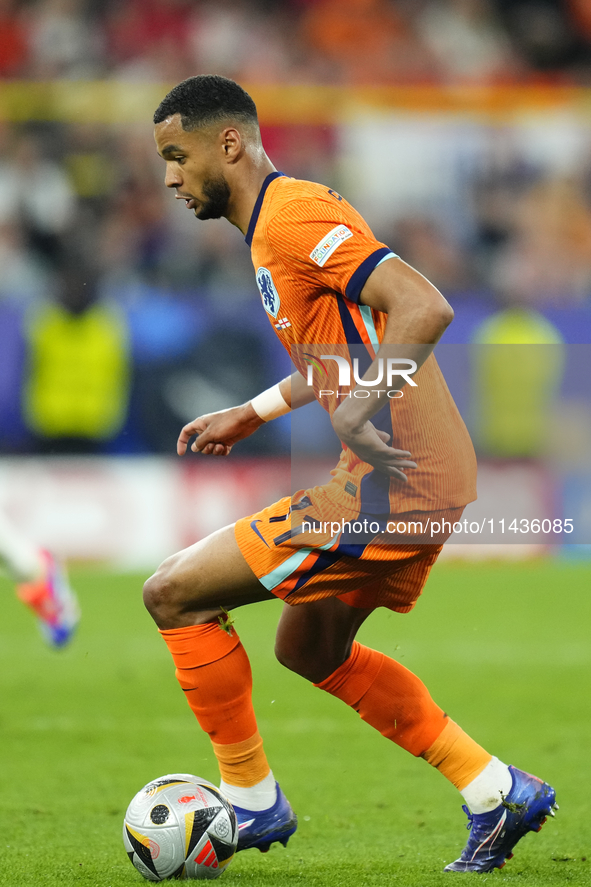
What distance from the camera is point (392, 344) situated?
303 centimetres

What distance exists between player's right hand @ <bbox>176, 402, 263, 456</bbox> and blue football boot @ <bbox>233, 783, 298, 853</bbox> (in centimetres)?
103

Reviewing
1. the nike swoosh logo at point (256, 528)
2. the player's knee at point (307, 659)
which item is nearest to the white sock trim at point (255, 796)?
the player's knee at point (307, 659)

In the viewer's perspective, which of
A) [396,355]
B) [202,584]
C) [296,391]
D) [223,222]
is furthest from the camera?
[223,222]

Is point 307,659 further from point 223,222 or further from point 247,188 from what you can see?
point 223,222

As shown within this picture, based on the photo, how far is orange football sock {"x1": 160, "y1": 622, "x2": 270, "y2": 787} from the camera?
3.44 m

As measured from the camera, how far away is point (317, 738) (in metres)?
5.43

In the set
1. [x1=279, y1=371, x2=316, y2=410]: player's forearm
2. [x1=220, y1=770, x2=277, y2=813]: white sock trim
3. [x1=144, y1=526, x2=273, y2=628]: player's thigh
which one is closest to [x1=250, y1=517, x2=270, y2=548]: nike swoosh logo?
[x1=144, y1=526, x2=273, y2=628]: player's thigh

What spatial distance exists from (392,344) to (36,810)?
2.15m

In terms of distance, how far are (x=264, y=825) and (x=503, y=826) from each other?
26.3 inches

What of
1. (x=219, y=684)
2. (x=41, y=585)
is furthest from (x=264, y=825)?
(x=41, y=585)

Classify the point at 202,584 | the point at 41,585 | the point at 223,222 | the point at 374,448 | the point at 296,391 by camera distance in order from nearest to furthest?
the point at 374,448
the point at 202,584
the point at 296,391
the point at 41,585
the point at 223,222

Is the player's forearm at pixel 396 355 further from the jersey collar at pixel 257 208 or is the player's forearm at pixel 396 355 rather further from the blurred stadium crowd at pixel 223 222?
the blurred stadium crowd at pixel 223 222

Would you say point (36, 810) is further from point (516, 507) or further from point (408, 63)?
point (408, 63)

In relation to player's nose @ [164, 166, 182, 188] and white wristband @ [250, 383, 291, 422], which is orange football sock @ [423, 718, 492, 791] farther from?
player's nose @ [164, 166, 182, 188]
